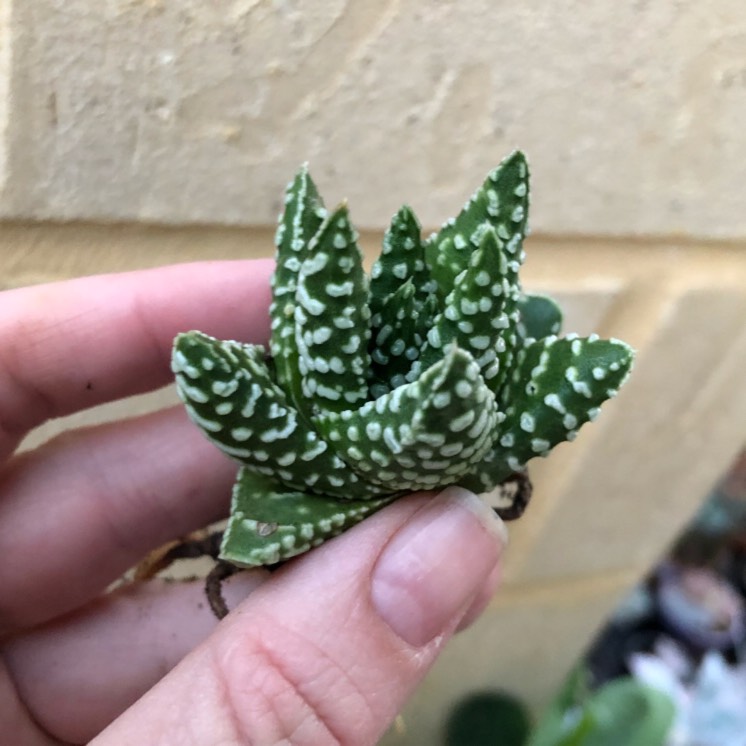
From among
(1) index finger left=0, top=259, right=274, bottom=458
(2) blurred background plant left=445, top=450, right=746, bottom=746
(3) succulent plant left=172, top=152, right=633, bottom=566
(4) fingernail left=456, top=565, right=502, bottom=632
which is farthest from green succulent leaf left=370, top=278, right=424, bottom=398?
(2) blurred background plant left=445, top=450, right=746, bottom=746

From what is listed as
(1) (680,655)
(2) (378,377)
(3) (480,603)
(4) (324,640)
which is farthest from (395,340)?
(1) (680,655)

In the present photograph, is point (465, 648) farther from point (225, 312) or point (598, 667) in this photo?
point (225, 312)

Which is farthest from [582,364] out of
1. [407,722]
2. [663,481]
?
[407,722]

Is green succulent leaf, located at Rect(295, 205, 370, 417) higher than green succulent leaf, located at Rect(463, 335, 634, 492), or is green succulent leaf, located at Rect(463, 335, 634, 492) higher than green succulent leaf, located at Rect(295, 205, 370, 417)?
green succulent leaf, located at Rect(295, 205, 370, 417)

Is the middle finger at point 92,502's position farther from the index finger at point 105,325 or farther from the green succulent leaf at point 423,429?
the green succulent leaf at point 423,429

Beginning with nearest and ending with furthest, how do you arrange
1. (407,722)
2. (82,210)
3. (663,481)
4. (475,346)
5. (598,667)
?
(475,346), (82,210), (663,481), (407,722), (598,667)

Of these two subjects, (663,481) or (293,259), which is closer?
(293,259)

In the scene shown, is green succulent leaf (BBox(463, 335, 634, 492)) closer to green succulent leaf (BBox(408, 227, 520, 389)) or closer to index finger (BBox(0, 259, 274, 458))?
green succulent leaf (BBox(408, 227, 520, 389))

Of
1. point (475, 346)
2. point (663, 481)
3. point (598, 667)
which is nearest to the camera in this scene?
point (475, 346)
